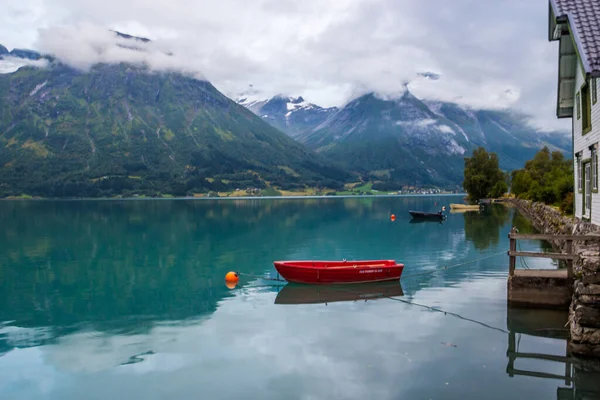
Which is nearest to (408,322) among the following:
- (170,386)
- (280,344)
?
(280,344)

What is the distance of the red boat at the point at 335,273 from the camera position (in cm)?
3278

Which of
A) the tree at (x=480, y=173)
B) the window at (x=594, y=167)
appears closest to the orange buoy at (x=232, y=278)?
the window at (x=594, y=167)

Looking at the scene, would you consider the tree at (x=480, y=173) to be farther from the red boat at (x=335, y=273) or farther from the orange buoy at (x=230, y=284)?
the orange buoy at (x=230, y=284)

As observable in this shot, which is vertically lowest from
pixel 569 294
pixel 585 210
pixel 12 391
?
pixel 12 391

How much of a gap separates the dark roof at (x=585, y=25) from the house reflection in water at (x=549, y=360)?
10426 millimetres

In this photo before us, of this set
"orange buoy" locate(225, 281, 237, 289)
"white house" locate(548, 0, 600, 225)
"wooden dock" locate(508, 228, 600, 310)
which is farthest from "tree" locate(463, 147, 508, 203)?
"wooden dock" locate(508, 228, 600, 310)

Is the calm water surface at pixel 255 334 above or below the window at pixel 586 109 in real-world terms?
below

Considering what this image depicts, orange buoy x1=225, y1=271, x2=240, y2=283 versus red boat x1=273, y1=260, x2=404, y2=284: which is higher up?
red boat x1=273, y1=260, x2=404, y2=284

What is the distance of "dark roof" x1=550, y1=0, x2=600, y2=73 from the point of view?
65.0 ft

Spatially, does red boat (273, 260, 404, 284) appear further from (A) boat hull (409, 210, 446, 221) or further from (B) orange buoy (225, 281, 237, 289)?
(A) boat hull (409, 210, 446, 221)

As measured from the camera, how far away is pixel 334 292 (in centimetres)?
3159

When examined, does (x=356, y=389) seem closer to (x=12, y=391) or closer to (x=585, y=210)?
(x=12, y=391)

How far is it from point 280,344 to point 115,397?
23.3 ft

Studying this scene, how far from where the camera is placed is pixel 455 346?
20297 mm
